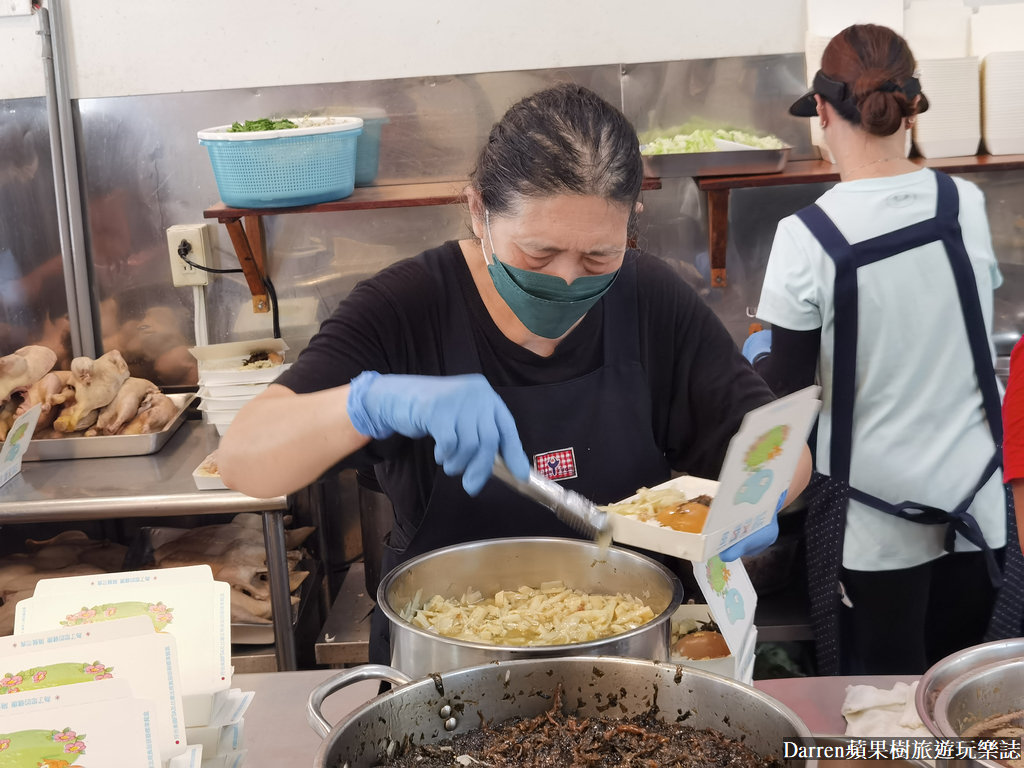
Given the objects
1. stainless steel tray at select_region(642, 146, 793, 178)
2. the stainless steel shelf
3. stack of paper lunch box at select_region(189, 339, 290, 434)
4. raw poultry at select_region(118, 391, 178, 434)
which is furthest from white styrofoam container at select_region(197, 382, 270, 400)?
stainless steel tray at select_region(642, 146, 793, 178)

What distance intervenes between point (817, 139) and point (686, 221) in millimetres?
522

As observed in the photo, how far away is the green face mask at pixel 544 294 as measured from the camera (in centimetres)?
169

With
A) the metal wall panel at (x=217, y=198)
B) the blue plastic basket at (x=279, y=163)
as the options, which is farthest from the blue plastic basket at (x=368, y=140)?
the blue plastic basket at (x=279, y=163)

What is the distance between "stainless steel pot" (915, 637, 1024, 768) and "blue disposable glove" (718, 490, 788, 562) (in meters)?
0.35

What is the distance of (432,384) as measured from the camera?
1561 mm

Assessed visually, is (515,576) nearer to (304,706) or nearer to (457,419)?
(457,419)

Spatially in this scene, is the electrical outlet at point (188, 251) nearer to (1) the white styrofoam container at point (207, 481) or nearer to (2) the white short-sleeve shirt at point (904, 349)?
(1) the white styrofoam container at point (207, 481)

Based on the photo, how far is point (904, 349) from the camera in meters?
2.49

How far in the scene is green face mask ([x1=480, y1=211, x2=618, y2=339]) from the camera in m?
1.69

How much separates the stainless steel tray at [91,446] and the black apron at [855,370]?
2.07m

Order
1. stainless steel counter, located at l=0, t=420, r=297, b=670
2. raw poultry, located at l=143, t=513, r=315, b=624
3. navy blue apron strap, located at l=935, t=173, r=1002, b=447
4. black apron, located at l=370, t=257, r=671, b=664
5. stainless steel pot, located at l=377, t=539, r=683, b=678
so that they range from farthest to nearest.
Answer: raw poultry, located at l=143, t=513, r=315, b=624
stainless steel counter, located at l=0, t=420, r=297, b=670
navy blue apron strap, located at l=935, t=173, r=1002, b=447
black apron, located at l=370, t=257, r=671, b=664
stainless steel pot, located at l=377, t=539, r=683, b=678

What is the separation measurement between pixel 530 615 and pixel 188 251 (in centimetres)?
243

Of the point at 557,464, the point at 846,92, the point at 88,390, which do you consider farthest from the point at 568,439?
the point at 88,390

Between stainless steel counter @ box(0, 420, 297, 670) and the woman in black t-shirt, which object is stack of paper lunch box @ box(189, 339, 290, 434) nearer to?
stainless steel counter @ box(0, 420, 297, 670)
